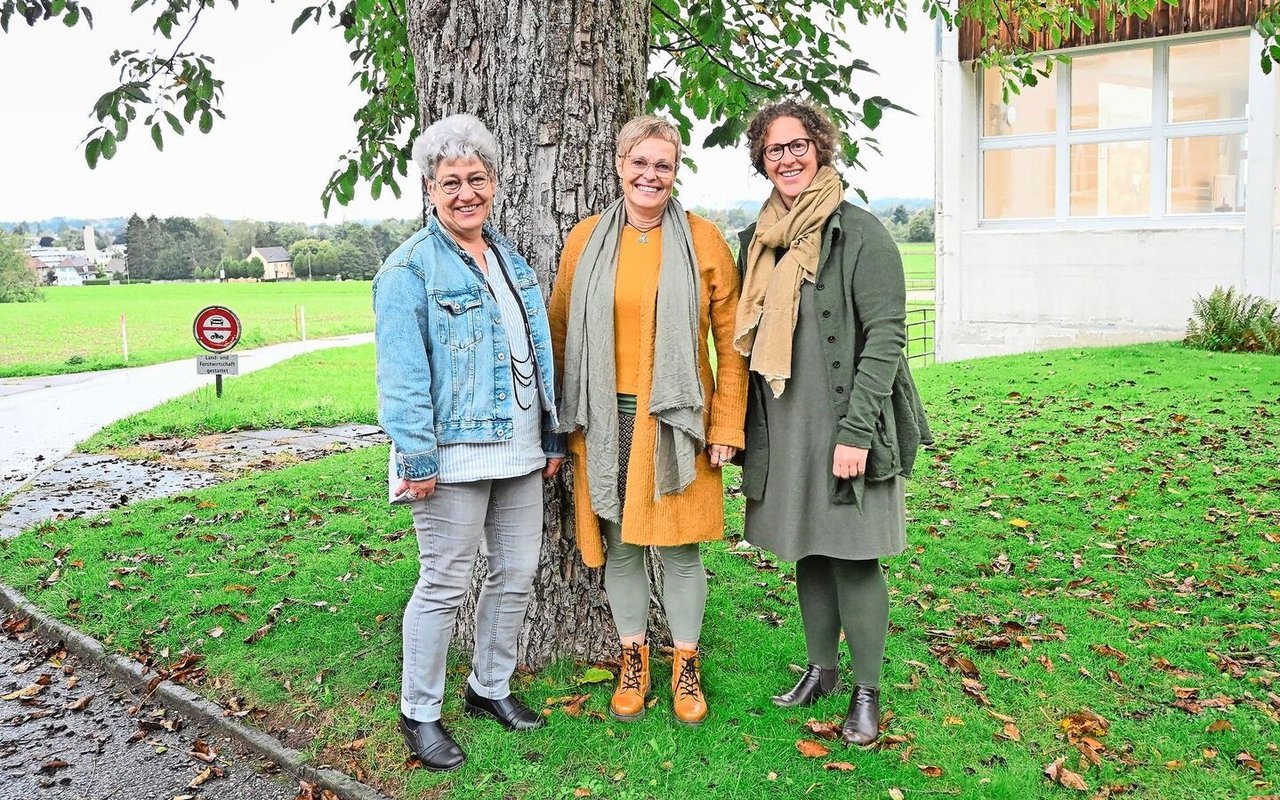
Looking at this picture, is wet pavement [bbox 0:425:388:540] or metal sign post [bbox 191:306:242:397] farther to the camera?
metal sign post [bbox 191:306:242:397]

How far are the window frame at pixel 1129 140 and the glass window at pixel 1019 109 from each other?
9cm

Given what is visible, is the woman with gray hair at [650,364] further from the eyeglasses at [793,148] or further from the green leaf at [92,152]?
the green leaf at [92,152]

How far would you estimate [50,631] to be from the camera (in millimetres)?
5695

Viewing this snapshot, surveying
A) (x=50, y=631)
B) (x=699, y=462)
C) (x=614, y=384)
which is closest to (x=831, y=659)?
(x=699, y=462)

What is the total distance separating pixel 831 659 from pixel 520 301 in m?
1.85

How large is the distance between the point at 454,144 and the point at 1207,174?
53.2 ft

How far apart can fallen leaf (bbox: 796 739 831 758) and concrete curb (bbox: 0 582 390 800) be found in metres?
1.48

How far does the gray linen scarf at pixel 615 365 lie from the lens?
3703 mm

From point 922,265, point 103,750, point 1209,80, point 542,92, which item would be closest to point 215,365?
point 103,750

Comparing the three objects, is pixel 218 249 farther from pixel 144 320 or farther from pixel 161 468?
pixel 161 468

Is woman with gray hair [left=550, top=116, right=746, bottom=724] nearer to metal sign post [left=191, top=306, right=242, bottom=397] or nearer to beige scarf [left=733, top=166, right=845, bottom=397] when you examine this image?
beige scarf [left=733, top=166, right=845, bottom=397]

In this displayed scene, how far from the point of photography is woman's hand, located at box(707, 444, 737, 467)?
386 centimetres

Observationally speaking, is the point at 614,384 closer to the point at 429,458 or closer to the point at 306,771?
the point at 429,458

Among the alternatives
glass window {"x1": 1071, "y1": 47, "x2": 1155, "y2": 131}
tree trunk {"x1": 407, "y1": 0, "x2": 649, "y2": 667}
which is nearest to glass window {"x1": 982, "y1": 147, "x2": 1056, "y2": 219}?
glass window {"x1": 1071, "y1": 47, "x2": 1155, "y2": 131}
